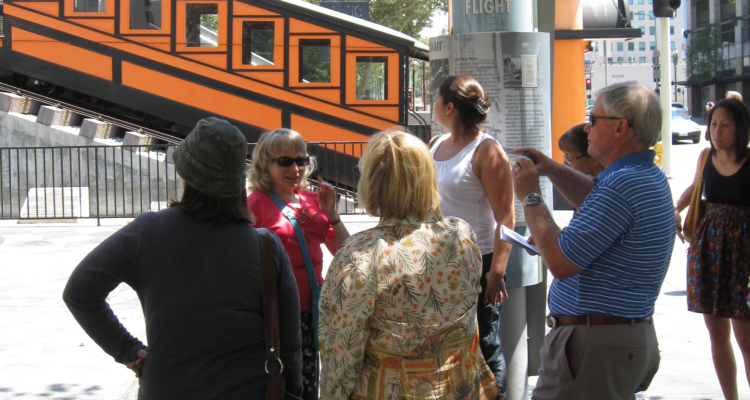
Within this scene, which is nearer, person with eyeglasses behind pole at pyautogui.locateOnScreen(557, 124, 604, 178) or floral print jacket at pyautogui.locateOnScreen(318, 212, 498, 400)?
floral print jacket at pyautogui.locateOnScreen(318, 212, 498, 400)

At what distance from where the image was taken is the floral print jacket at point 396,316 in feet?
7.09

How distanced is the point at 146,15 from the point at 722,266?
12398 mm

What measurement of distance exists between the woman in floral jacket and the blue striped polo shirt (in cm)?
38

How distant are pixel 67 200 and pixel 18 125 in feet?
10.9

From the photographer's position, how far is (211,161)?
2158 millimetres

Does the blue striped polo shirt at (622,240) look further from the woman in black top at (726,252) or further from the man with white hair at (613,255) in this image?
the woman in black top at (726,252)

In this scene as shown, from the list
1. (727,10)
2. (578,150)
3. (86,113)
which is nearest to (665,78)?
(86,113)

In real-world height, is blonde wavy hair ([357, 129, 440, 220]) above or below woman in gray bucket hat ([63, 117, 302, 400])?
above

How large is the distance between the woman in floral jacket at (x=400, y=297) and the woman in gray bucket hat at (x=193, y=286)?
0.24m

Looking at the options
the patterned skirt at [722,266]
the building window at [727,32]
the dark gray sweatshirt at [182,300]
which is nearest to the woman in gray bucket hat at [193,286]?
the dark gray sweatshirt at [182,300]

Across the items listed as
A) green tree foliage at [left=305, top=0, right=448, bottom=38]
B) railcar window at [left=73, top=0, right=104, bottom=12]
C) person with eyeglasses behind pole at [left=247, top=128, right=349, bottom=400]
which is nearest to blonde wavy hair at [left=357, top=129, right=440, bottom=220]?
person with eyeglasses behind pole at [left=247, top=128, right=349, bottom=400]

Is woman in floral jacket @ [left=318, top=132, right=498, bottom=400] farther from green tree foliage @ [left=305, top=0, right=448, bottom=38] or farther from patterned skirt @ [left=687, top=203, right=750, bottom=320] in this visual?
green tree foliage @ [left=305, top=0, right=448, bottom=38]

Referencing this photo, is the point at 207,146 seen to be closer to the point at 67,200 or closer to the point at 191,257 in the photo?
the point at 191,257

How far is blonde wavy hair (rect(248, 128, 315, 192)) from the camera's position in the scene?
3.22 metres
